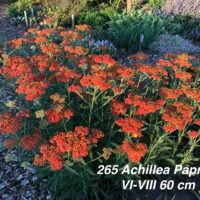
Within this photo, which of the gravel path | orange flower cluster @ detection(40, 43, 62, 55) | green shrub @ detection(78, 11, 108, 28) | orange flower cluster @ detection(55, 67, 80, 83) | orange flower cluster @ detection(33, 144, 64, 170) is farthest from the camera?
green shrub @ detection(78, 11, 108, 28)

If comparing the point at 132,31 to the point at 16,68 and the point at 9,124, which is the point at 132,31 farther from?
the point at 9,124

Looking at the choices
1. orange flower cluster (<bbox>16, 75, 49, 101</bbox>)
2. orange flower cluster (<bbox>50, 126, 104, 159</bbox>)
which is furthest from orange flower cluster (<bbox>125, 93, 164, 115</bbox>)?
orange flower cluster (<bbox>16, 75, 49, 101</bbox>)

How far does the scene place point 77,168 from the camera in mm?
2936

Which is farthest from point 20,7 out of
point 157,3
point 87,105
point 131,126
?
point 131,126

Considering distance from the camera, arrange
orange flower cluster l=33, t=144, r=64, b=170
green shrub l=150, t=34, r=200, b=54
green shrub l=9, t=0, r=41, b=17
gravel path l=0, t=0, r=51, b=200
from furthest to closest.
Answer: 1. green shrub l=9, t=0, r=41, b=17
2. green shrub l=150, t=34, r=200, b=54
3. gravel path l=0, t=0, r=51, b=200
4. orange flower cluster l=33, t=144, r=64, b=170

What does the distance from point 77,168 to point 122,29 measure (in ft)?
12.1

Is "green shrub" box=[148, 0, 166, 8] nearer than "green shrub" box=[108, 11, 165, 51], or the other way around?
"green shrub" box=[108, 11, 165, 51]

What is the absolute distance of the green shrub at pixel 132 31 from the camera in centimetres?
618

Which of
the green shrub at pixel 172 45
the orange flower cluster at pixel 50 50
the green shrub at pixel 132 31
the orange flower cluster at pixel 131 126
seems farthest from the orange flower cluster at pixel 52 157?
the green shrub at pixel 172 45

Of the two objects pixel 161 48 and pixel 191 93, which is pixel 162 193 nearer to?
pixel 191 93

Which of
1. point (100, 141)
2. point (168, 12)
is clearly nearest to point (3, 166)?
point (100, 141)

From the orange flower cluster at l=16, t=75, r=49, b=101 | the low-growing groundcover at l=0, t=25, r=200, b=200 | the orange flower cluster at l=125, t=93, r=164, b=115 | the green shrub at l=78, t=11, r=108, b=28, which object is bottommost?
the green shrub at l=78, t=11, r=108, b=28

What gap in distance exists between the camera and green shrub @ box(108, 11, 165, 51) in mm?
6184

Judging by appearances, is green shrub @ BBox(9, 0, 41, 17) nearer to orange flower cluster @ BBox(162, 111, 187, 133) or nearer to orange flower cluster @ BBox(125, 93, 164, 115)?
orange flower cluster @ BBox(125, 93, 164, 115)
